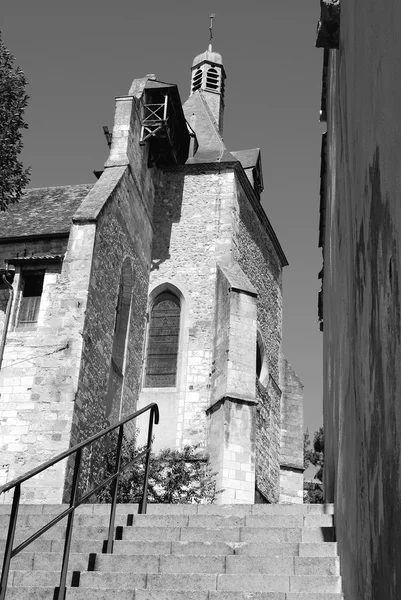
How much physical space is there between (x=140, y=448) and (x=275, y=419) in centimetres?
615

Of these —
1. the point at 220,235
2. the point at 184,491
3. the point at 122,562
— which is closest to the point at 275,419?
the point at 220,235

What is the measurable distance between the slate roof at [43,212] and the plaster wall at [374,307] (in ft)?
45.2

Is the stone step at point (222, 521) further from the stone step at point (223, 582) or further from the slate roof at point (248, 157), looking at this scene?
the slate roof at point (248, 157)

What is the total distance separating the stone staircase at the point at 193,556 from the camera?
18.7ft

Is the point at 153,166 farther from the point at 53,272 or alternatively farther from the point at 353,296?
the point at 353,296

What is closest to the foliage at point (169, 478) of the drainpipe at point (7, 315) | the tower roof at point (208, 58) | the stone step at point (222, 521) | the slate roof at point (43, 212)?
the drainpipe at point (7, 315)

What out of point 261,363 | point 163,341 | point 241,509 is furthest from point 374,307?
point 261,363

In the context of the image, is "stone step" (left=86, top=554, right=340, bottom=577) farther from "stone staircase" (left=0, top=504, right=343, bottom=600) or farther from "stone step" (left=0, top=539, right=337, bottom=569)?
"stone step" (left=0, top=539, right=337, bottom=569)

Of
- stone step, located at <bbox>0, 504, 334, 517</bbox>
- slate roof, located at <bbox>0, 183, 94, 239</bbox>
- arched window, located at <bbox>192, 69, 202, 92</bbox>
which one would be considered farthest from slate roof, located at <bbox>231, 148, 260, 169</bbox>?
stone step, located at <bbox>0, 504, 334, 517</bbox>

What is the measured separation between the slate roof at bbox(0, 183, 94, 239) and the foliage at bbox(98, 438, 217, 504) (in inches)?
193

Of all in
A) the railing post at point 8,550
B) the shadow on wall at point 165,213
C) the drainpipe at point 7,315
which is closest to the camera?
the railing post at point 8,550

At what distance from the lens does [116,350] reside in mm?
18828

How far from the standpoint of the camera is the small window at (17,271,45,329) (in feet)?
55.5

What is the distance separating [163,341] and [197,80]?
1180cm
